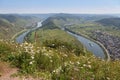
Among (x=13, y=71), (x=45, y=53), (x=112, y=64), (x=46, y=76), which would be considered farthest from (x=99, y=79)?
(x=13, y=71)

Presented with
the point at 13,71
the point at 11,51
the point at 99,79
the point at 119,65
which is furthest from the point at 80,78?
the point at 11,51

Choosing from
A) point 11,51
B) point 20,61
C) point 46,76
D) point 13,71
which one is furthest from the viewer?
point 11,51

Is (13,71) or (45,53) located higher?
(45,53)

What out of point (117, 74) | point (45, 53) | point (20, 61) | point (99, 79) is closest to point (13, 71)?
point (20, 61)

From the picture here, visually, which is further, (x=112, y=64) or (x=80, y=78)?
(x=112, y=64)

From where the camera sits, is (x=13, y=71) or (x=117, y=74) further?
(x=13, y=71)

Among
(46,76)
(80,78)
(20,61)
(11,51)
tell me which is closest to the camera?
(80,78)

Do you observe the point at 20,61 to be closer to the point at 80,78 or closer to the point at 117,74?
the point at 80,78

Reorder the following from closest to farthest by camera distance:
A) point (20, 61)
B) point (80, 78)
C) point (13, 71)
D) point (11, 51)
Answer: point (80, 78) < point (13, 71) < point (20, 61) < point (11, 51)

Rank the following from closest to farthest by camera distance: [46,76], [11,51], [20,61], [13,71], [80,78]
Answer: [80,78]
[46,76]
[13,71]
[20,61]
[11,51]

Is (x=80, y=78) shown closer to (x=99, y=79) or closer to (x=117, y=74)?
(x=99, y=79)
